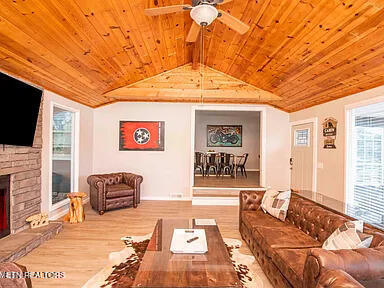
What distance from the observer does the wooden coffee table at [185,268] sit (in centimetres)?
181

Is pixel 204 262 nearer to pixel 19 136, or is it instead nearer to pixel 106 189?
pixel 19 136

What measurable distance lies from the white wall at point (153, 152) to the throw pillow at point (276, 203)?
3034 millimetres

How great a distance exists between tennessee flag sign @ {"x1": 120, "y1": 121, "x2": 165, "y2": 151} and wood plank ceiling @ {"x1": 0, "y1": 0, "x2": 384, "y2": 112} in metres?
1.61

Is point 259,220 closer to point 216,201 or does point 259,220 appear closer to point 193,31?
point 193,31

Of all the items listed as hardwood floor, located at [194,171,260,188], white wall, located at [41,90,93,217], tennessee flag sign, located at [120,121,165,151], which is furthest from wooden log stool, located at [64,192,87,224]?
hardwood floor, located at [194,171,260,188]

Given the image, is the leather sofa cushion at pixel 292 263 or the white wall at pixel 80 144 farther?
the white wall at pixel 80 144

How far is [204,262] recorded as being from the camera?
2127mm

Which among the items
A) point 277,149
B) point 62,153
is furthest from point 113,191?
point 277,149

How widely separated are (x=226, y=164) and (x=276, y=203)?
18.7 feet

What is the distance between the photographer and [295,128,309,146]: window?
580cm

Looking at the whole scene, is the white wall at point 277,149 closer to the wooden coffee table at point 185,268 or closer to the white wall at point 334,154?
the white wall at point 334,154

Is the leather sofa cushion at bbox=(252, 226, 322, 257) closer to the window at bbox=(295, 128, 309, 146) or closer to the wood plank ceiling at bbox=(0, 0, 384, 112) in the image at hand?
the wood plank ceiling at bbox=(0, 0, 384, 112)

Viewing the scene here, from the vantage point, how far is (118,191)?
5.32m

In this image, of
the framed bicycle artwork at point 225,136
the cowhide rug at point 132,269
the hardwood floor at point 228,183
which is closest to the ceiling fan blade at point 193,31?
the cowhide rug at point 132,269
